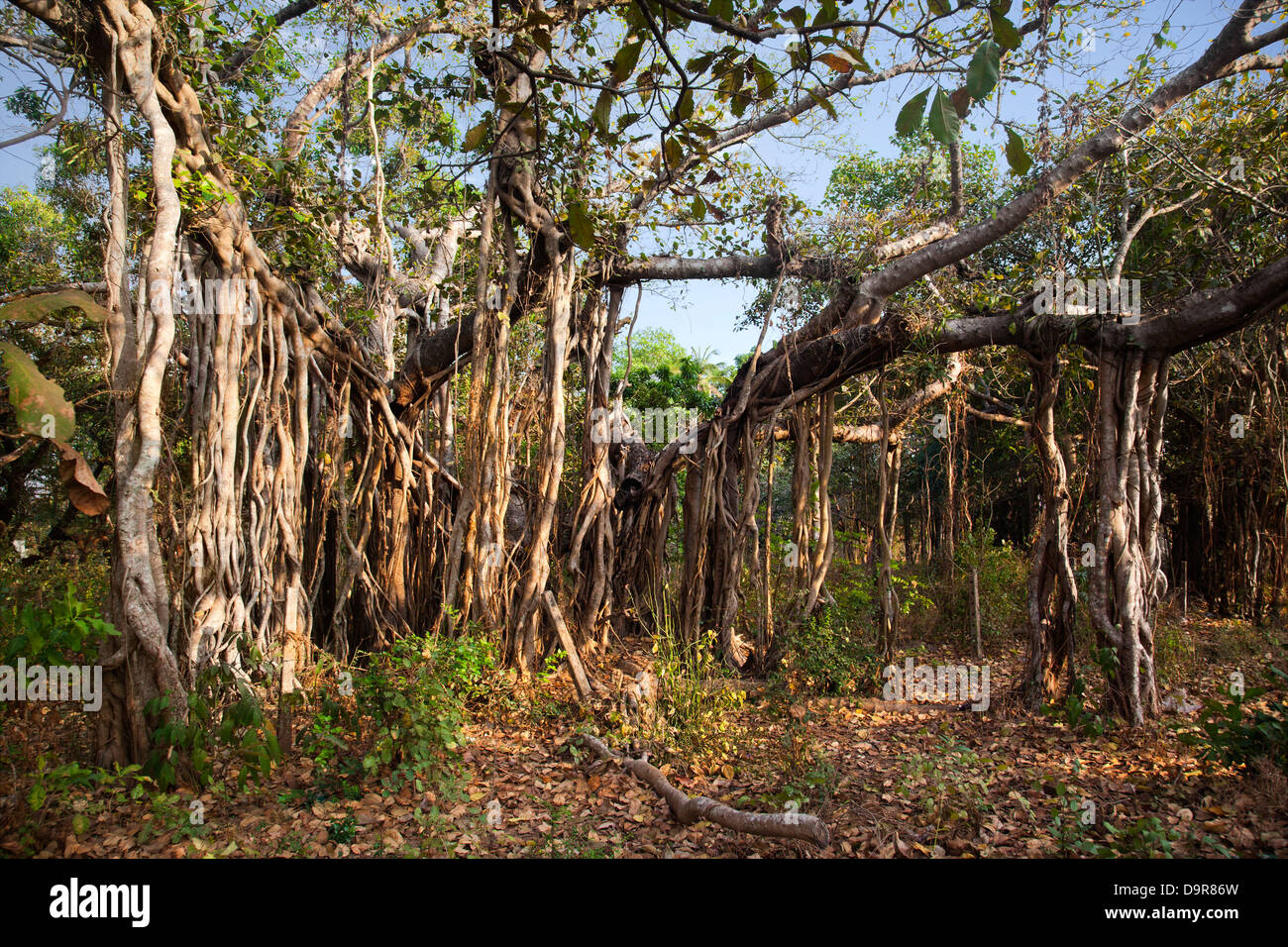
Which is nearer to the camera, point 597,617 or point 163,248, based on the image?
point 163,248

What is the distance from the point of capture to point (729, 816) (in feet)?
8.64

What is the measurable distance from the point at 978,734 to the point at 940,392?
126 inches

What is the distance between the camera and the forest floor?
2492mm

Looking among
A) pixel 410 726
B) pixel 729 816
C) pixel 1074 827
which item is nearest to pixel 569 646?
pixel 410 726

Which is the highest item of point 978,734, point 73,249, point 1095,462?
point 73,249

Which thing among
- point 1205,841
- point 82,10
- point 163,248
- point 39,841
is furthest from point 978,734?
point 82,10

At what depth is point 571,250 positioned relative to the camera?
449cm

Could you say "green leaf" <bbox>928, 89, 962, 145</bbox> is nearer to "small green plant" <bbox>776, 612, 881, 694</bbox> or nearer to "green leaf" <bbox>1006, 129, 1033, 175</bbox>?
"green leaf" <bbox>1006, 129, 1033, 175</bbox>

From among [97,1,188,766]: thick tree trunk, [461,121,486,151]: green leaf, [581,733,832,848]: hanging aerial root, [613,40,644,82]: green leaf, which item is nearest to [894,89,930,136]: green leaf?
[613,40,644,82]: green leaf

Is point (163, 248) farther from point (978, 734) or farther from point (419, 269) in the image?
point (978, 734)

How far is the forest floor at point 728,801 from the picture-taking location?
2.49 m

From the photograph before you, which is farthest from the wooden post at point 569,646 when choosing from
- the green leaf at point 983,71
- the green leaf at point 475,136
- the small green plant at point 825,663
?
the green leaf at point 983,71

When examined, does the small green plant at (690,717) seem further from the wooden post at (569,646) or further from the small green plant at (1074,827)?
the small green plant at (1074,827)

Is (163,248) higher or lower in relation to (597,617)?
higher
